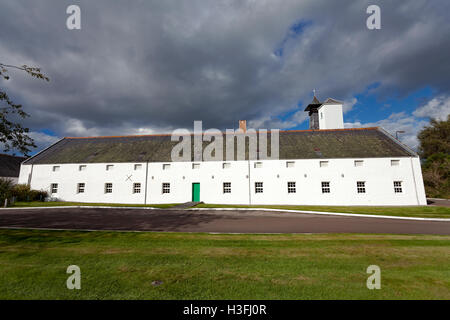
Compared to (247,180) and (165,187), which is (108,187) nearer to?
(165,187)

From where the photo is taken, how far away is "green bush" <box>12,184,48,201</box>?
22978mm

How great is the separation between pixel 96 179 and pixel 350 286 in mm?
27779

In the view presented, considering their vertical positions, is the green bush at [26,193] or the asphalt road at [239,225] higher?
the green bush at [26,193]

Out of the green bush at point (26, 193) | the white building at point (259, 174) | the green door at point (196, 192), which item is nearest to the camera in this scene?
the white building at point (259, 174)

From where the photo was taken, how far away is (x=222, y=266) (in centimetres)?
476

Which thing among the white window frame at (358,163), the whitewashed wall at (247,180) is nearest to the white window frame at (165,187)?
the whitewashed wall at (247,180)

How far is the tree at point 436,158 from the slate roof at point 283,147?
11938mm

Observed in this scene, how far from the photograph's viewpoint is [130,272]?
14.4 ft

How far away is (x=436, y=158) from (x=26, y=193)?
56.6 m

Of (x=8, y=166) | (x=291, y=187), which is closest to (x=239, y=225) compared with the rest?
(x=291, y=187)

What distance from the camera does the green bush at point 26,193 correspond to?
22978mm

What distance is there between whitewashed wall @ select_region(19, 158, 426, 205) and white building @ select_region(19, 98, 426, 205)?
0.09 metres

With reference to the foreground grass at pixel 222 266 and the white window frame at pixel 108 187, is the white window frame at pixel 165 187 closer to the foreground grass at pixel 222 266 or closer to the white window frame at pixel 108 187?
the white window frame at pixel 108 187

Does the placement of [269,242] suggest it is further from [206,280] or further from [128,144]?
[128,144]
